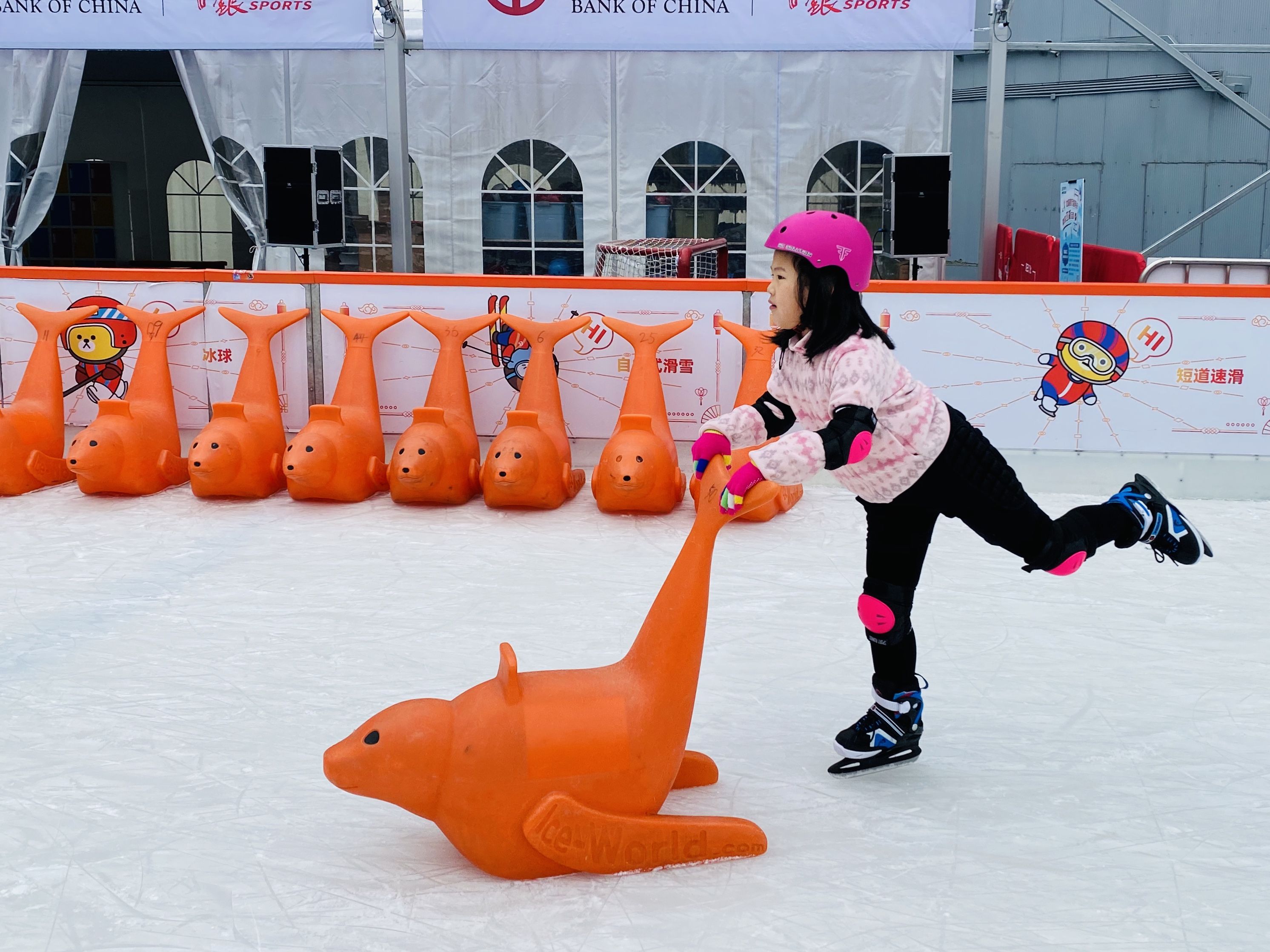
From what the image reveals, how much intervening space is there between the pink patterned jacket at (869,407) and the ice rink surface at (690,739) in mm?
741

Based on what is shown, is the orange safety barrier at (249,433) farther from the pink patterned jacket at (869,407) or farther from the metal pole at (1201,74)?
the metal pole at (1201,74)

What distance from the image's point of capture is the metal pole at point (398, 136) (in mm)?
7879

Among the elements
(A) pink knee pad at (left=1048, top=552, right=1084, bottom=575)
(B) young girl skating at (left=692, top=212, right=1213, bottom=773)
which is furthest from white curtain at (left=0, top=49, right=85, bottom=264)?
(A) pink knee pad at (left=1048, top=552, right=1084, bottom=575)

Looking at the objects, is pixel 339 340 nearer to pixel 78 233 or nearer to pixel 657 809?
pixel 657 809

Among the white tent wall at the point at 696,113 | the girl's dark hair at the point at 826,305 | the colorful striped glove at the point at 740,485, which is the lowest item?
the colorful striped glove at the point at 740,485

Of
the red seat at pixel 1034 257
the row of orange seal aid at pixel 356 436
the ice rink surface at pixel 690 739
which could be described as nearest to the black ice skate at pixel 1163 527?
the ice rink surface at pixel 690 739

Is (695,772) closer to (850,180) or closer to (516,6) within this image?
(516,6)

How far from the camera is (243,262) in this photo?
15.6m

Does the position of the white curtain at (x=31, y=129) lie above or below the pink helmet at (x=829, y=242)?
above

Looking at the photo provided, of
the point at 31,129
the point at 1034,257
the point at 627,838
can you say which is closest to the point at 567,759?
the point at 627,838

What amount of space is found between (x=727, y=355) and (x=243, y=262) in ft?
36.9

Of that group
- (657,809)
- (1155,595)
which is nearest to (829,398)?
(657,809)

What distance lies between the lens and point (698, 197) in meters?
10.2

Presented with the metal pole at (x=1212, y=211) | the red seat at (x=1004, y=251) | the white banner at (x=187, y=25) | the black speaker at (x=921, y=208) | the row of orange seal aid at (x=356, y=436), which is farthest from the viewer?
the red seat at (x=1004, y=251)
